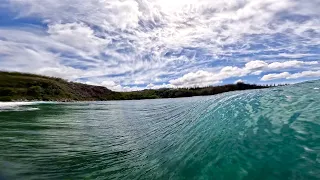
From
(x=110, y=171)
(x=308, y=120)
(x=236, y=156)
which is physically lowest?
(x=110, y=171)

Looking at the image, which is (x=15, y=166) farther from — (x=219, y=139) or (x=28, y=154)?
(x=219, y=139)

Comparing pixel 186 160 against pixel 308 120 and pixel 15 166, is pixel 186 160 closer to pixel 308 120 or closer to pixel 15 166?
pixel 308 120

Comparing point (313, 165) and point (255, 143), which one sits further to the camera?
point (255, 143)

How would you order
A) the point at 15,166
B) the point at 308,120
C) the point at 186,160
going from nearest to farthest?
the point at 186,160
the point at 15,166
the point at 308,120

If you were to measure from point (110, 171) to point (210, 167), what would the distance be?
15.3ft

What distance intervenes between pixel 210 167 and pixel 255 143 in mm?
2913

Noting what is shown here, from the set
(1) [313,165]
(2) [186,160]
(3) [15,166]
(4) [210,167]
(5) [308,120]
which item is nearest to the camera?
(1) [313,165]

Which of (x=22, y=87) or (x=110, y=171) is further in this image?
(x=22, y=87)

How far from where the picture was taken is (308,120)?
13633 millimetres

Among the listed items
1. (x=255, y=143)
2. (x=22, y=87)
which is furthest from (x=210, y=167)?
(x=22, y=87)

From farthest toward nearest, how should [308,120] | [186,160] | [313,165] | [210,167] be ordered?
[308,120], [186,160], [210,167], [313,165]

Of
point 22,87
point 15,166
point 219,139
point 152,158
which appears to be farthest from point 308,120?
point 22,87

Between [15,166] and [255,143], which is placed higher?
[255,143]

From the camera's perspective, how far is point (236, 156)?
10.7 metres
